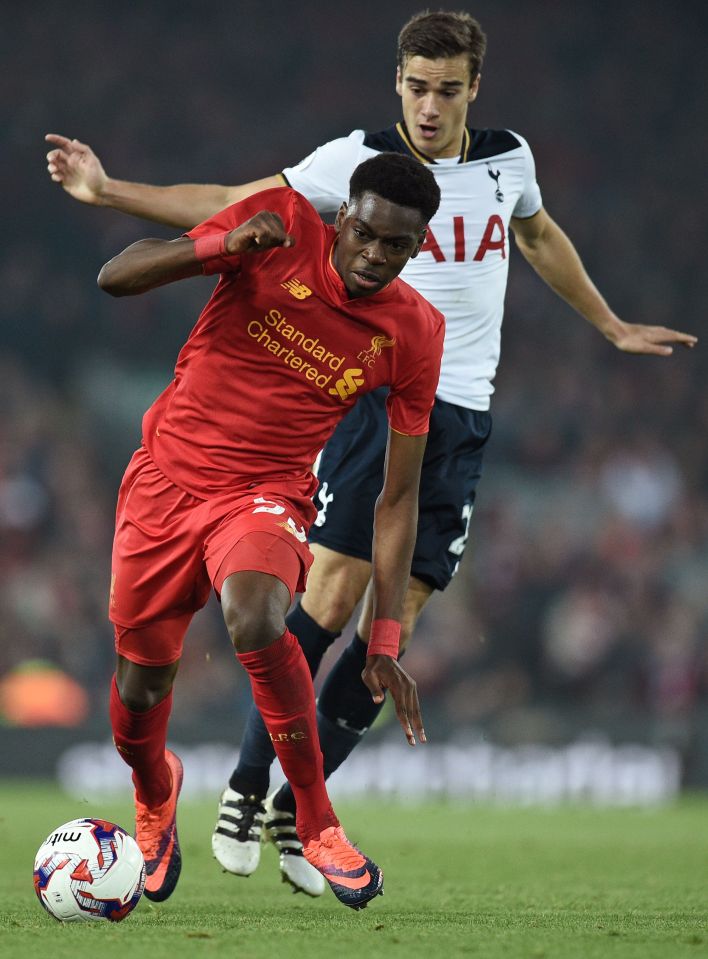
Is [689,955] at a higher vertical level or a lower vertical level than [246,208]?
lower

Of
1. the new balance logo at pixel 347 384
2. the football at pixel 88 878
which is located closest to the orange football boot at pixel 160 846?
the football at pixel 88 878

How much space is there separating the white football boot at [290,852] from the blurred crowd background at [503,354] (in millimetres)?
5769

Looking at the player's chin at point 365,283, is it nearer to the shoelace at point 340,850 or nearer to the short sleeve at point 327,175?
the short sleeve at point 327,175

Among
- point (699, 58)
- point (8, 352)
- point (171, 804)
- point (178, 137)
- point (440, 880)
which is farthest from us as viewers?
point (699, 58)

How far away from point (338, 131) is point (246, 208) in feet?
39.7

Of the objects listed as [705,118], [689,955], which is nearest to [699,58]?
[705,118]

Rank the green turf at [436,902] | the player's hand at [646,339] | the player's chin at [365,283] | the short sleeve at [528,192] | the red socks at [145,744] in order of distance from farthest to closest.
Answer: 1. the player's hand at [646,339]
2. the short sleeve at [528,192]
3. the red socks at [145,744]
4. the player's chin at [365,283]
5. the green turf at [436,902]

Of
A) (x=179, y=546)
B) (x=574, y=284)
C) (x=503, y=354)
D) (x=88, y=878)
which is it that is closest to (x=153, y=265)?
(x=179, y=546)

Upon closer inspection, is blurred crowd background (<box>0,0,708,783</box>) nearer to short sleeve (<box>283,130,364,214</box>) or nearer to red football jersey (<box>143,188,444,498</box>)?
short sleeve (<box>283,130,364,214</box>)

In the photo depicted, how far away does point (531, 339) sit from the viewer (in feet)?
49.8

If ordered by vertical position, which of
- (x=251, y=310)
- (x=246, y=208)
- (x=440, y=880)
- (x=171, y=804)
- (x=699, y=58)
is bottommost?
(x=440, y=880)

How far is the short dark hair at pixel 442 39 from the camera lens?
482cm

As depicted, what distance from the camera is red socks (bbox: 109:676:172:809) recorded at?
4477mm

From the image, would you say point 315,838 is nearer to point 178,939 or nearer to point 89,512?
point 178,939
